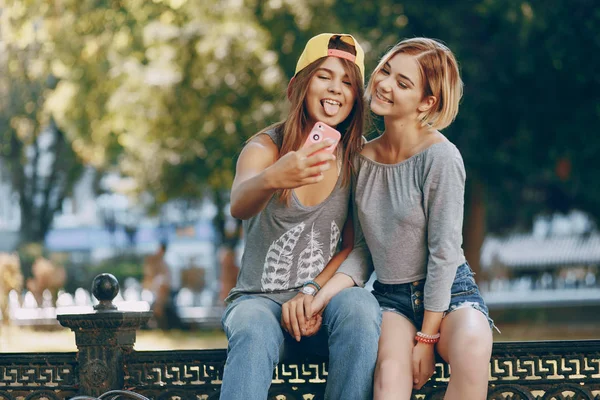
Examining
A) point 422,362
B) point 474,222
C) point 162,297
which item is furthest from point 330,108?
point 162,297

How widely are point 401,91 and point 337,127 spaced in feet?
1.40

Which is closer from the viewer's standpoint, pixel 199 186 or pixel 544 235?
pixel 199 186

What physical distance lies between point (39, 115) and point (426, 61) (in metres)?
22.1

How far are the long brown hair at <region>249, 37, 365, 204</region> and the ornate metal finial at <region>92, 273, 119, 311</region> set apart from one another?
1.00 m

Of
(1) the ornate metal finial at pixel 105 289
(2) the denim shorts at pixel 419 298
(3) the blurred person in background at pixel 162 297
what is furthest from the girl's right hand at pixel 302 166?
(3) the blurred person in background at pixel 162 297

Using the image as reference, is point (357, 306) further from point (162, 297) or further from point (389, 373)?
point (162, 297)

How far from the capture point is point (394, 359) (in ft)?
13.4

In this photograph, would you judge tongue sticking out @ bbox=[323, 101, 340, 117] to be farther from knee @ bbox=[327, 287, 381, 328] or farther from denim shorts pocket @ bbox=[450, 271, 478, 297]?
denim shorts pocket @ bbox=[450, 271, 478, 297]

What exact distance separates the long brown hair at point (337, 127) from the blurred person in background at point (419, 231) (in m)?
0.08

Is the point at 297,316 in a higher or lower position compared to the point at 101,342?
higher

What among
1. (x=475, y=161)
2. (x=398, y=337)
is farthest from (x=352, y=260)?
(x=475, y=161)

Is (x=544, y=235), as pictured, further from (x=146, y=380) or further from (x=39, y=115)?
(x=146, y=380)

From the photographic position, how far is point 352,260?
448 centimetres

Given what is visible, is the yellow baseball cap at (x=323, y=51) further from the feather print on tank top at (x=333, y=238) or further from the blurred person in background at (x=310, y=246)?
the feather print on tank top at (x=333, y=238)
